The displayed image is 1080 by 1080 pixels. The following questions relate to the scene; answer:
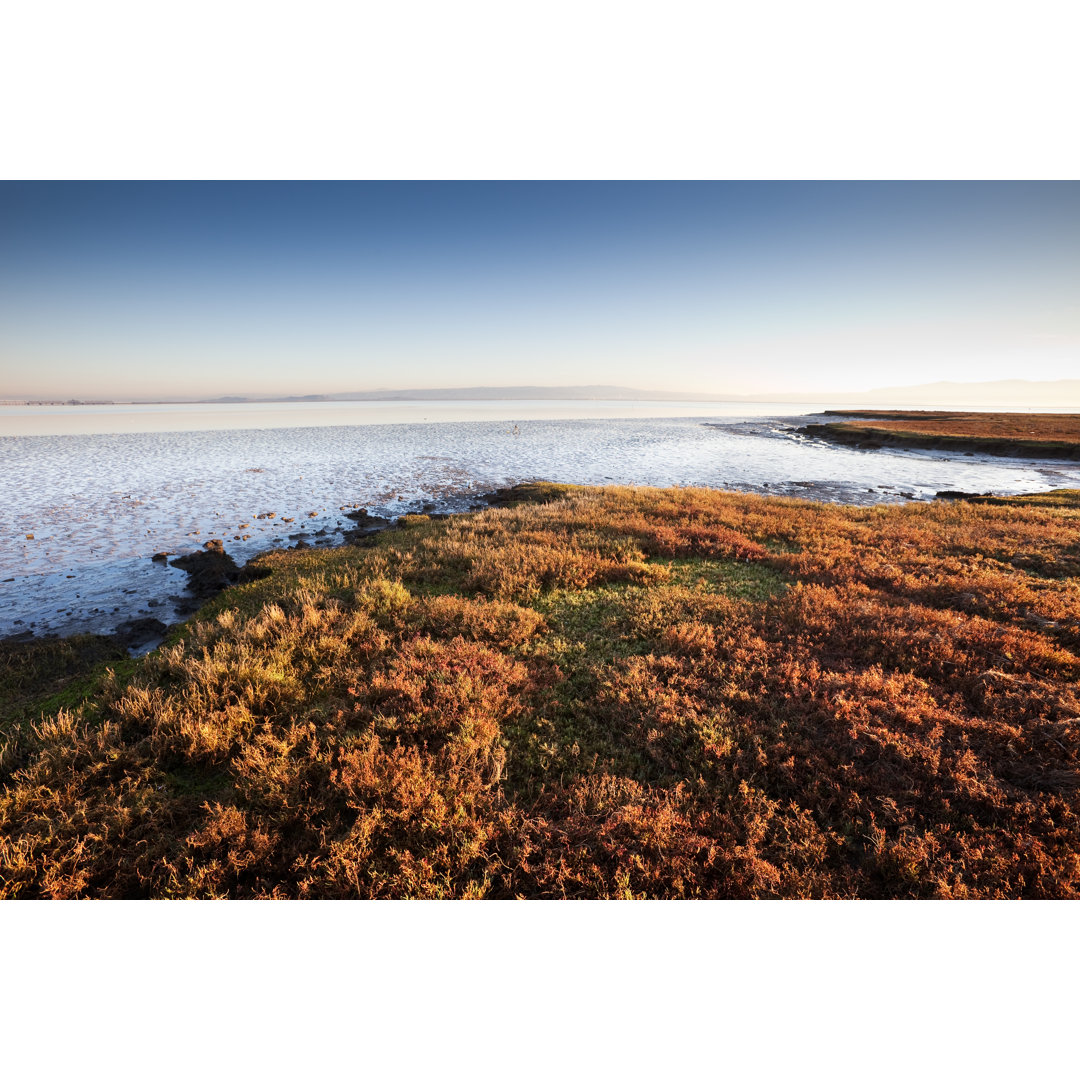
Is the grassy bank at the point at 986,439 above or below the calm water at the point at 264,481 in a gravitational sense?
Result: above

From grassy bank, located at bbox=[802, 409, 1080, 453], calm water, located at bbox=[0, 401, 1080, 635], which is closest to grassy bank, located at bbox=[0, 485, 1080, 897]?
calm water, located at bbox=[0, 401, 1080, 635]

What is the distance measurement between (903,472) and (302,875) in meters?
44.0

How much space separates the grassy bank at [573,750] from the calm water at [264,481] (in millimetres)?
7190

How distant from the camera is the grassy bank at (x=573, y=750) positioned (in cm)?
369

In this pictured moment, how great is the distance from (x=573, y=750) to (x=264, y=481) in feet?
97.3

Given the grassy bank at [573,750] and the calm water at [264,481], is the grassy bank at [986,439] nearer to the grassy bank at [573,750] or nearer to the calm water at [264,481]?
the calm water at [264,481]

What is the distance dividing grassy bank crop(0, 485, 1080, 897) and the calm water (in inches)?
283

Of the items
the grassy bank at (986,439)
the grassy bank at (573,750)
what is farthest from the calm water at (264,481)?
the grassy bank at (573,750)

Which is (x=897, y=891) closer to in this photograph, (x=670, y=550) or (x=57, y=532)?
(x=670, y=550)

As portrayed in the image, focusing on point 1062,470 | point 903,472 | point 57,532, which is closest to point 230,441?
point 57,532

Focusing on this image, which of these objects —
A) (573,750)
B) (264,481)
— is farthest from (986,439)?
(264,481)

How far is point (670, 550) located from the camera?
12102 millimetres

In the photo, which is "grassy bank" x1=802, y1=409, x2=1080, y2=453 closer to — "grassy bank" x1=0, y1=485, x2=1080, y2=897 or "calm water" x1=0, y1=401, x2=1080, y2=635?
"calm water" x1=0, y1=401, x2=1080, y2=635

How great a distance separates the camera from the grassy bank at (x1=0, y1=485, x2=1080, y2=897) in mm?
Result: 3686
